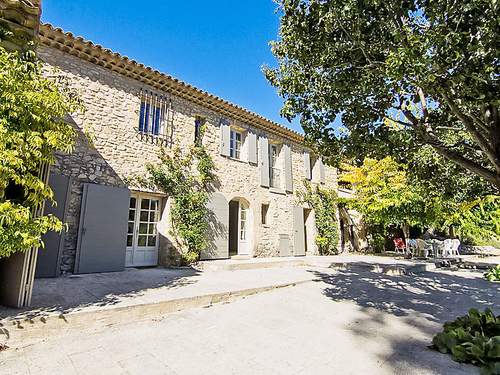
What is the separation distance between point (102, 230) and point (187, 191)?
2.69m

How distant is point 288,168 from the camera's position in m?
12.1

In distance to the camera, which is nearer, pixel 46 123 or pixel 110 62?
pixel 46 123

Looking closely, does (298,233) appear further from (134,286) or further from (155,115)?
(134,286)

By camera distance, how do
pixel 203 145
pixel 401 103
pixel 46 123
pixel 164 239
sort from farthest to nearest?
pixel 203 145 → pixel 164 239 → pixel 401 103 → pixel 46 123

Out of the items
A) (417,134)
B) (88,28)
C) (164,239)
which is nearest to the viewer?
(417,134)

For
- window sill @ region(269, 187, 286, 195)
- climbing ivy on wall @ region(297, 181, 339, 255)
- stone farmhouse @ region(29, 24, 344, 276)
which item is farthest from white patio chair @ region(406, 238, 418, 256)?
window sill @ region(269, 187, 286, 195)

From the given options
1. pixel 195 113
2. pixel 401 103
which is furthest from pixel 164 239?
pixel 401 103

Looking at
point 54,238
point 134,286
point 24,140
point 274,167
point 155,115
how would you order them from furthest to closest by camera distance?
point 274,167, point 155,115, point 54,238, point 134,286, point 24,140

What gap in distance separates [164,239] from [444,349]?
6789mm

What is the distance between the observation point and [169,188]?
816 centimetres

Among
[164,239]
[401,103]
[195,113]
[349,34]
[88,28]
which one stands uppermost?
[88,28]

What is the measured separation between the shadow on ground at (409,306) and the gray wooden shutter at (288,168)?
179 inches

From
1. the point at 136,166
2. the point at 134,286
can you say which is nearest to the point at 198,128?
the point at 136,166

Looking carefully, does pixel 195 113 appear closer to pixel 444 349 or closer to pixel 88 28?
pixel 88 28
